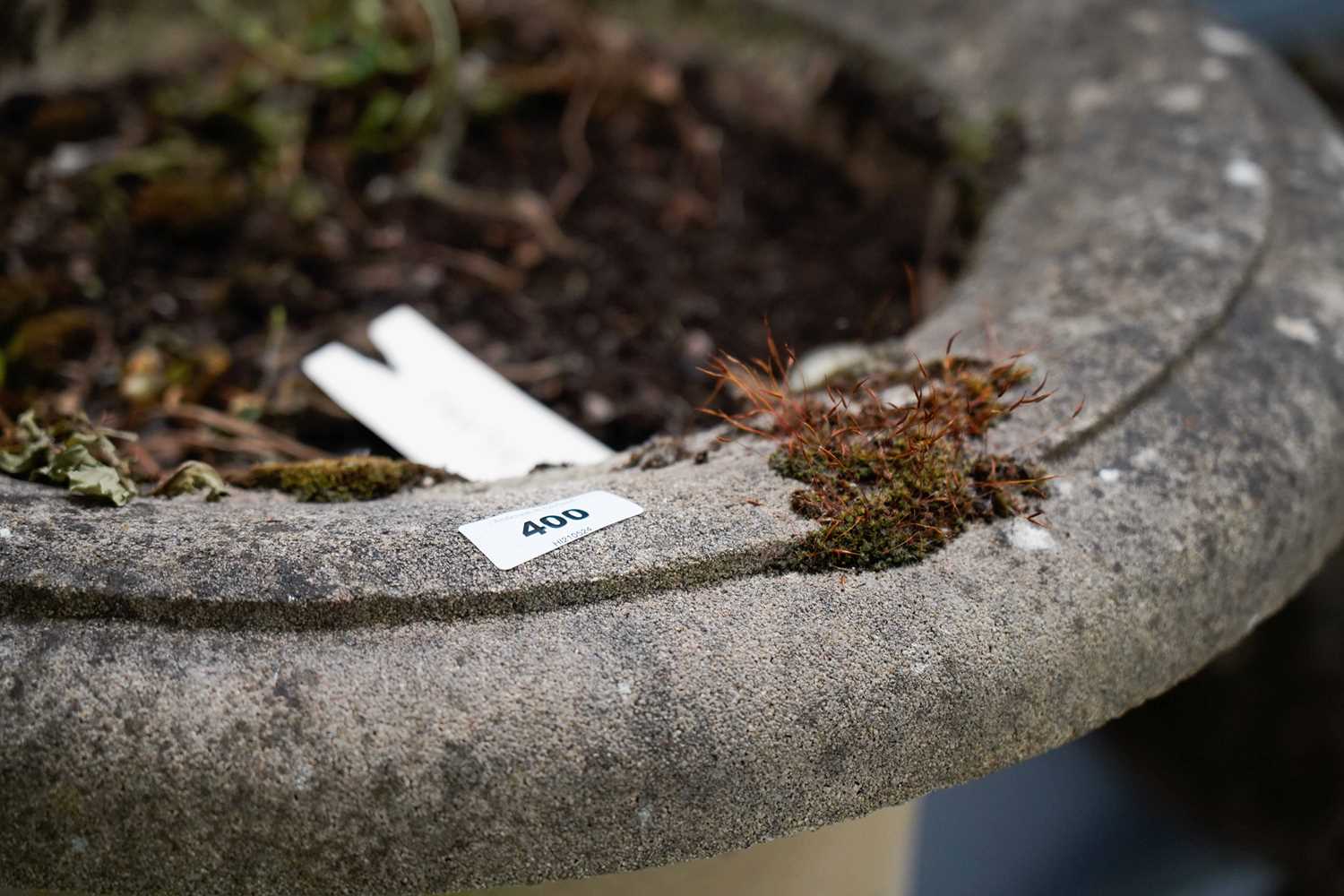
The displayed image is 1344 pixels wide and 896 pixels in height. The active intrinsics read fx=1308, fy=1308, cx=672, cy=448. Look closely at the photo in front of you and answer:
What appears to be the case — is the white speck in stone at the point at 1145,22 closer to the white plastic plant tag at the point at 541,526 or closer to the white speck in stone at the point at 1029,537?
the white speck in stone at the point at 1029,537

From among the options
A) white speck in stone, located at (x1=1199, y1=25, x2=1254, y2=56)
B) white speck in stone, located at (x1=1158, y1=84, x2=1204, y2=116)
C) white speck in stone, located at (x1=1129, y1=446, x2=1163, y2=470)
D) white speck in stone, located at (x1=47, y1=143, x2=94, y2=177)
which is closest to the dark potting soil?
white speck in stone, located at (x1=47, y1=143, x2=94, y2=177)

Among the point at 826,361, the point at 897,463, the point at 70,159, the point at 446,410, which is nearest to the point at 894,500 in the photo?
the point at 897,463

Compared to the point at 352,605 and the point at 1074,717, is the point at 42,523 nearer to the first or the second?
the point at 352,605

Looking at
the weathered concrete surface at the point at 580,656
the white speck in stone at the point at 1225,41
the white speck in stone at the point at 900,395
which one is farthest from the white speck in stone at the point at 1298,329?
the white speck in stone at the point at 1225,41

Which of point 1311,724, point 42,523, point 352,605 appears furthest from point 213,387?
point 1311,724

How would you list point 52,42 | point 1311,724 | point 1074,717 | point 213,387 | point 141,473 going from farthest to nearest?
point 1311,724 < point 52,42 < point 213,387 < point 141,473 < point 1074,717

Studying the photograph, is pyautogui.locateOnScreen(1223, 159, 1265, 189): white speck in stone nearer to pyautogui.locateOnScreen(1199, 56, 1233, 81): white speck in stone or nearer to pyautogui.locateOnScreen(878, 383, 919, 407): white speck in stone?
pyautogui.locateOnScreen(1199, 56, 1233, 81): white speck in stone
